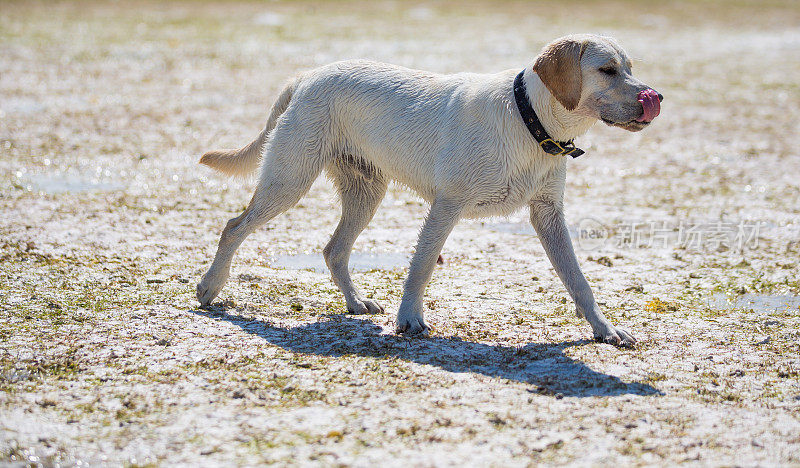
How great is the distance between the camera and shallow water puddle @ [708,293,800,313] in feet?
19.6

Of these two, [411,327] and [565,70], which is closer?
[565,70]

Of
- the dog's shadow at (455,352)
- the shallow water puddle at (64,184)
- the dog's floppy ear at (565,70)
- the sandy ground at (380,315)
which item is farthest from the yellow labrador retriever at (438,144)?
the shallow water puddle at (64,184)

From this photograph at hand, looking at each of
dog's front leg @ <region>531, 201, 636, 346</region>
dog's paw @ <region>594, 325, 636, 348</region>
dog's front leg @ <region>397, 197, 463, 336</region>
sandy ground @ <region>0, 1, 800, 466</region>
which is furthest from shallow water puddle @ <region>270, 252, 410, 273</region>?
dog's paw @ <region>594, 325, 636, 348</region>

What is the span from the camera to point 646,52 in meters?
17.9

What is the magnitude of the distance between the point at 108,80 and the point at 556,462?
1189cm

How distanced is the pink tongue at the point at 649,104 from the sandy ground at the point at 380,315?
4.39 ft

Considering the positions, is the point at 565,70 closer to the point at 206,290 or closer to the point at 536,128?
the point at 536,128

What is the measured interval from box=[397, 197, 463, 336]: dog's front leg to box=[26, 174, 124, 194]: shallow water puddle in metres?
4.31

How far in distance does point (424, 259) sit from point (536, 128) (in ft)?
3.32

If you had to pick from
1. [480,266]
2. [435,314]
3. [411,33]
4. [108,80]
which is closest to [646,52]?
[411,33]

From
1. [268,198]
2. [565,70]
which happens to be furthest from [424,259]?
[565,70]

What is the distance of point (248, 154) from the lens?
6.19m

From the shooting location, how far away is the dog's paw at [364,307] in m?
5.82

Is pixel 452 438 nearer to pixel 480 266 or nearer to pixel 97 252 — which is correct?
pixel 480 266
